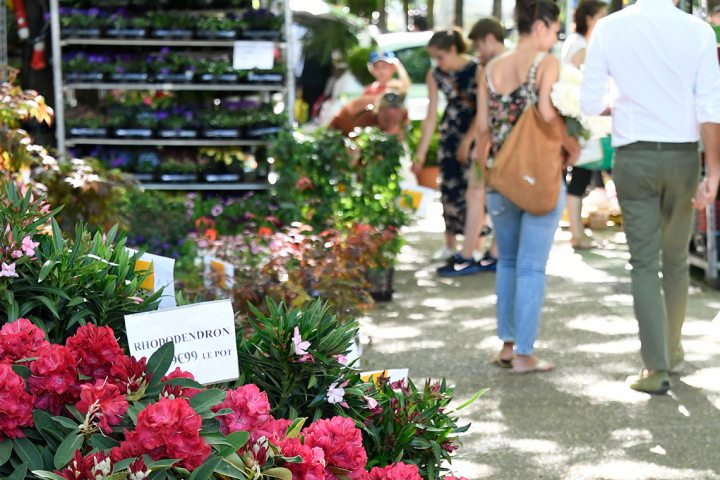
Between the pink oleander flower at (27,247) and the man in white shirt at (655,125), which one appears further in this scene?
the man in white shirt at (655,125)

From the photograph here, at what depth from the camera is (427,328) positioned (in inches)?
293

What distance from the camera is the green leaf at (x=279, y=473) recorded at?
7.18 feet

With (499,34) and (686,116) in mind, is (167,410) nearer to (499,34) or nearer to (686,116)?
(686,116)

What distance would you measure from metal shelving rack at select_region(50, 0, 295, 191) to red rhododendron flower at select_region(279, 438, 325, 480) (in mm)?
7631

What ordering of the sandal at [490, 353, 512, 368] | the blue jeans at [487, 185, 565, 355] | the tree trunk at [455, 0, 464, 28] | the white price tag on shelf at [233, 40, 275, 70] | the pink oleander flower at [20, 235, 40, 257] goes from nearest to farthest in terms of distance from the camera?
the pink oleander flower at [20, 235, 40, 257], the blue jeans at [487, 185, 565, 355], the sandal at [490, 353, 512, 368], the white price tag on shelf at [233, 40, 275, 70], the tree trunk at [455, 0, 464, 28]

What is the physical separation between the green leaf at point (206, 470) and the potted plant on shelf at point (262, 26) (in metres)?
8.25

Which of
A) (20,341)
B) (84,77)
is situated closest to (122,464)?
(20,341)

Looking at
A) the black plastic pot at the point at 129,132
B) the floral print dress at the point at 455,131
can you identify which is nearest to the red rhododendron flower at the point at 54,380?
the floral print dress at the point at 455,131

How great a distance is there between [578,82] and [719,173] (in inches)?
Result: 34.5

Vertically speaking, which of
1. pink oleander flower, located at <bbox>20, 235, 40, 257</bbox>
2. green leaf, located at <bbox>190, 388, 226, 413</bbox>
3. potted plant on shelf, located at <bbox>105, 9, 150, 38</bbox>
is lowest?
green leaf, located at <bbox>190, 388, 226, 413</bbox>

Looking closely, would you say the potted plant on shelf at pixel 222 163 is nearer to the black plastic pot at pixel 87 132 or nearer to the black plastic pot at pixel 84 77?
the black plastic pot at pixel 87 132

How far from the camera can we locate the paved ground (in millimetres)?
4779

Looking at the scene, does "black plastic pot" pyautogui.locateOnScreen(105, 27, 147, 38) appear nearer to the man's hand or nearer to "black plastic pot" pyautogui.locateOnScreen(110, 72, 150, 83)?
"black plastic pot" pyautogui.locateOnScreen(110, 72, 150, 83)

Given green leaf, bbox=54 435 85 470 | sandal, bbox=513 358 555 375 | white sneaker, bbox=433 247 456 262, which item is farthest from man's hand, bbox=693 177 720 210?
Result: white sneaker, bbox=433 247 456 262
